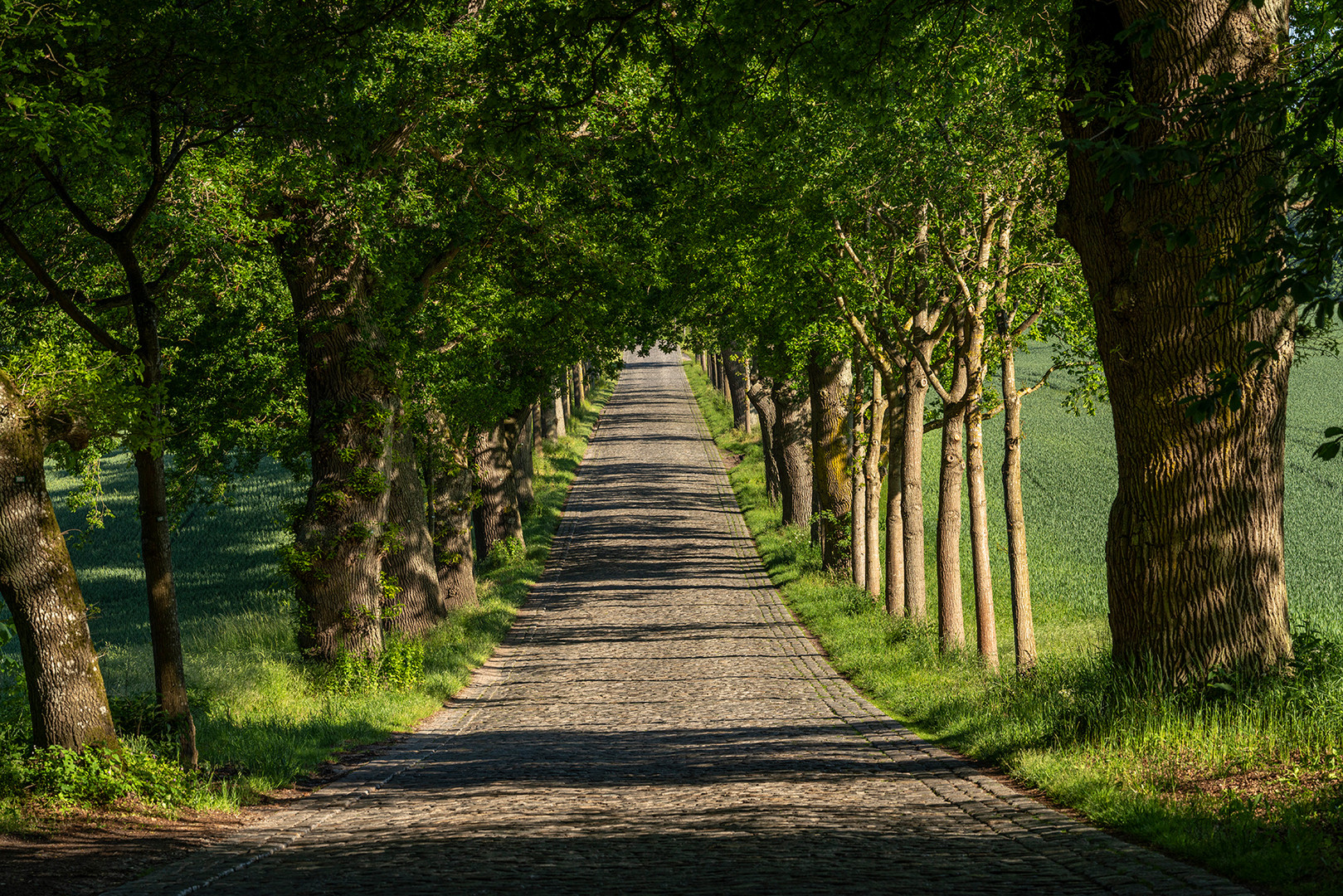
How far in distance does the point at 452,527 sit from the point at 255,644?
18.9 feet

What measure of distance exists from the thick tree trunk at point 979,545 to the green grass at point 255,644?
7.58 m

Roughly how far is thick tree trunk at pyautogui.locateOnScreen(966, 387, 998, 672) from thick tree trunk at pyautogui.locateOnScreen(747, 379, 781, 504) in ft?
42.7

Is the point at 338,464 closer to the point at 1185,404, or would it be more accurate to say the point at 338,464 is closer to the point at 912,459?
the point at 912,459

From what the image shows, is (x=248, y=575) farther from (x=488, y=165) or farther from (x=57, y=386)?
(x=57, y=386)

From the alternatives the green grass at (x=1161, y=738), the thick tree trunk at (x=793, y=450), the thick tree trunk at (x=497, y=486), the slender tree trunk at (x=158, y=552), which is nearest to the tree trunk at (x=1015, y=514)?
the green grass at (x=1161, y=738)

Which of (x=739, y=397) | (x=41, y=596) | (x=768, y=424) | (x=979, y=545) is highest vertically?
(x=739, y=397)

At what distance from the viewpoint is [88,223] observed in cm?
957

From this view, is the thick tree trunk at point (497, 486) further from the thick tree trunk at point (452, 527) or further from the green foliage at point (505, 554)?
the thick tree trunk at point (452, 527)

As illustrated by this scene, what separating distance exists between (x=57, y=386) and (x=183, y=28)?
3173 mm

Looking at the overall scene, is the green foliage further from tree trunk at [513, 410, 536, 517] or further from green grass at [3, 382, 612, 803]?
tree trunk at [513, 410, 536, 517]

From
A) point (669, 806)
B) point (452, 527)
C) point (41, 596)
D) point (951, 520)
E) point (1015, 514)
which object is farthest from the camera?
point (452, 527)

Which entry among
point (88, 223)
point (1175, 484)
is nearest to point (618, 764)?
point (1175, 484)

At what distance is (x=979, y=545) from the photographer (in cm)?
1716

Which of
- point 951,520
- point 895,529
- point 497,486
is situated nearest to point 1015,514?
point 951,520
